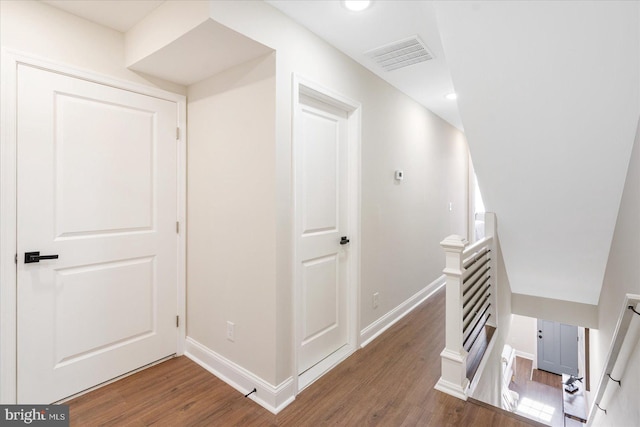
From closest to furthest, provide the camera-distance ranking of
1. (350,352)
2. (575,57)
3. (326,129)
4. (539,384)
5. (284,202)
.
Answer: (575,57)
(284,202)
(326,129)
(350,352)
(539,384)

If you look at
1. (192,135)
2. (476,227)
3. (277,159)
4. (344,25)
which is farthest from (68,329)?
(476,227)

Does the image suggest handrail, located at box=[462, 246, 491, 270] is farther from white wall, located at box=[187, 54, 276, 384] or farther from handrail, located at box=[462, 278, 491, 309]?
white wall, located at box=[187, 54, 276, 384]

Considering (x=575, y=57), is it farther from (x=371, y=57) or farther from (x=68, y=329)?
(x=68, y=329)

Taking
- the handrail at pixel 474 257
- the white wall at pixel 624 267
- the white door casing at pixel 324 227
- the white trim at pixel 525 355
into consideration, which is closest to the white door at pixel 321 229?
the white door casing at pixel 324 227

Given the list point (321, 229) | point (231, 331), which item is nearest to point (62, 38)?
point (321, 229)

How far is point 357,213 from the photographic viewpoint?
2.71 metres

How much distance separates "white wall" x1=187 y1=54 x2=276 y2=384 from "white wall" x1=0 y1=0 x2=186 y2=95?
56cm

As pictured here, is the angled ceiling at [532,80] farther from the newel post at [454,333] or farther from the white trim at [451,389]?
the white trim at [451,389]

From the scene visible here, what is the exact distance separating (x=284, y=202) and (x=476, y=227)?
16.9 feet

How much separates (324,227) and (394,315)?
150cm

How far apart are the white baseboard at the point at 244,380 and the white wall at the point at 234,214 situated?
0.16ft

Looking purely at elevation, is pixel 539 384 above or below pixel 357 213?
below

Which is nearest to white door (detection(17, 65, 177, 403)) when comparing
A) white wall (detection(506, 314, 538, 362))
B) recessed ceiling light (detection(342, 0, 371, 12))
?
recessed ceiling light (detection(342, 0, 371, 12))

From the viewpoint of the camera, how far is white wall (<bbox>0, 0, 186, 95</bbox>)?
1.79 meters
